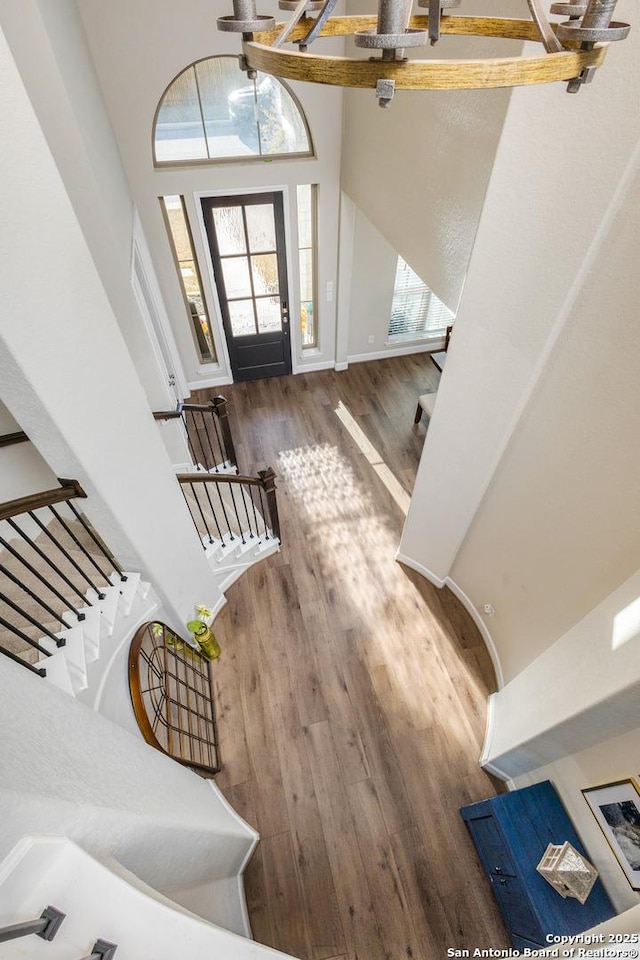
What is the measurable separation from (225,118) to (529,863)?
6016mm

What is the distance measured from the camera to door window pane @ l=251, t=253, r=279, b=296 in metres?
5.14

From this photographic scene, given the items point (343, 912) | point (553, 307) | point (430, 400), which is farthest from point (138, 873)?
point (430, 400)

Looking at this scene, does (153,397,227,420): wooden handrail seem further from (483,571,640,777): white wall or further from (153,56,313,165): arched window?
(483,571,640,777): white wall

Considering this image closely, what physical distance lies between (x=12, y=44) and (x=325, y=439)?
3.90m

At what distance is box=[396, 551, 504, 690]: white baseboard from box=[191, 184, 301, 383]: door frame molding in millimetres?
3295

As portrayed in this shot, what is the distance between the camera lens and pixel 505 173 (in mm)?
1912

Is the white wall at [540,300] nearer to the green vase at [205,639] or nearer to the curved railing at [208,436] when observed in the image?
the curved railing at [208,436]

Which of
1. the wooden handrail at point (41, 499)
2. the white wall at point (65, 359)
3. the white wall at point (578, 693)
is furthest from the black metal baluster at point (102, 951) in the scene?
the white wall at point (578, 693)

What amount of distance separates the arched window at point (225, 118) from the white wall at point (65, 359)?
3.32 meters

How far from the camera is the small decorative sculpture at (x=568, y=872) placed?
2.13m

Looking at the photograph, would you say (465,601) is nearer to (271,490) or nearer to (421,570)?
(421,570)

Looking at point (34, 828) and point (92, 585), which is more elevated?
point (92, 585)

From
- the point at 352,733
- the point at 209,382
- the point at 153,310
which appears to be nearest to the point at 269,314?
the point at 209,382

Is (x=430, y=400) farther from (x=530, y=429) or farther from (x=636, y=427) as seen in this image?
(x=636, y=427)
